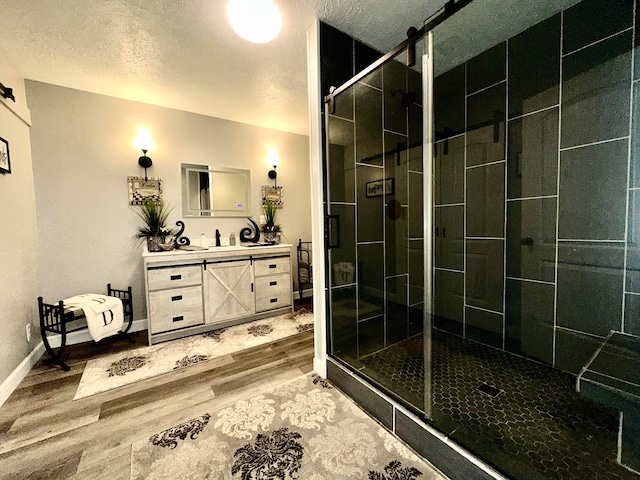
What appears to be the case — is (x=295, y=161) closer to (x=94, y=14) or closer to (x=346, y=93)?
(x=346, y=93)

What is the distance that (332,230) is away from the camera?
1.89m

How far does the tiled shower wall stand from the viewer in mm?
1509

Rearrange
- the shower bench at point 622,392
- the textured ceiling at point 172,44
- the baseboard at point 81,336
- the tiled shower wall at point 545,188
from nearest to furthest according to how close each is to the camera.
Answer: the shower bench at point 622,392, the tiled shower wall at point 545,188, the textured ceiling at point 172,44, the baseboard at point 81,336

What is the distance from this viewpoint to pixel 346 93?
1779mm

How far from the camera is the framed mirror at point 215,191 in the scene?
A: 308cm

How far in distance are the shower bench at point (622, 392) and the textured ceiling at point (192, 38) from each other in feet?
5.85

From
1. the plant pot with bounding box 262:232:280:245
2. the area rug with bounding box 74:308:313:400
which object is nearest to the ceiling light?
the plant pot with bounding box 262:232:280:245

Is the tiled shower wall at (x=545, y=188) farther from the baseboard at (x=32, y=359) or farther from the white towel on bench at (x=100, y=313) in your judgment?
the baseboard at (x=32, y=359)

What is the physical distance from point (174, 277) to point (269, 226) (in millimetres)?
1334

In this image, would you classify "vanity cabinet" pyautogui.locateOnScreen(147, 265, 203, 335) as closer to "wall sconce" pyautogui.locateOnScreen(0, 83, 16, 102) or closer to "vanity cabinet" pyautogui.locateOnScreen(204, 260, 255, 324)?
"vanity cabinet" pyautogui.locateOnScreen(204, 260, 255, 324)

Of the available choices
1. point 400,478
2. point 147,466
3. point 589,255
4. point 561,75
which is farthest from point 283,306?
point 561,75

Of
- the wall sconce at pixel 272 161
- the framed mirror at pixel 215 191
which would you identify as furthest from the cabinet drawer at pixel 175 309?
the wall sconce at pixel 272 161

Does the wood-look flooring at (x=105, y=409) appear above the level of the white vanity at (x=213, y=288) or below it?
below

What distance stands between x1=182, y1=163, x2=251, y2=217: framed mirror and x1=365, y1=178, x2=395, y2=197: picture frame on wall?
6.30 feet
